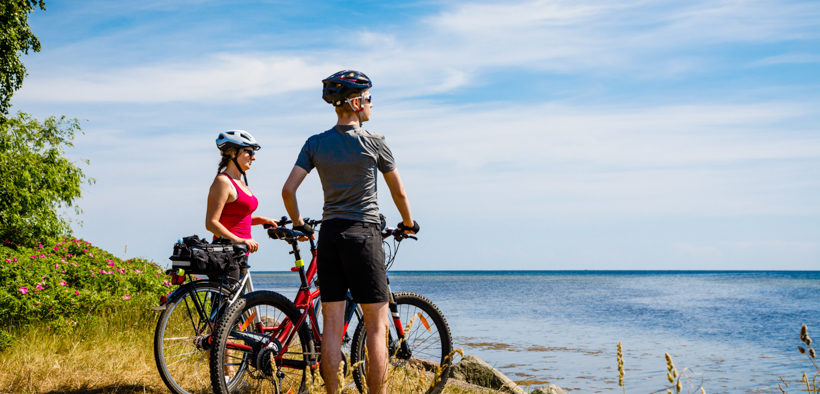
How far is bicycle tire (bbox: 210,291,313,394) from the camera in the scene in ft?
15.2

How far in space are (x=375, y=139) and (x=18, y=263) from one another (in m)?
7.03

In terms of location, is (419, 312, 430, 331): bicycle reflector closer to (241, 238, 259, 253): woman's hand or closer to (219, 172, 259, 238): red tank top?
(241, 238, 259, 253): woman's hand

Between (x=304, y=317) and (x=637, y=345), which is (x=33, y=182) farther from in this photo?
(x=637, y=345)

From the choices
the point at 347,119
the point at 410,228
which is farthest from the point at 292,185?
the point at 410,228

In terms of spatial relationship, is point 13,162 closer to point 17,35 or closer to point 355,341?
point 17,35

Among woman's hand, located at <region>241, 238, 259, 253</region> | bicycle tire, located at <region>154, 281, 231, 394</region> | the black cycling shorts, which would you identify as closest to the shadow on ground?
bicycle tire, located at <region>154, 281, 231, 394</region>

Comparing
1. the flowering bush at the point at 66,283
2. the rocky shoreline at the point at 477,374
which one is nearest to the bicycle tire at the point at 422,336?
the rocky shoreline at the point at 477,374

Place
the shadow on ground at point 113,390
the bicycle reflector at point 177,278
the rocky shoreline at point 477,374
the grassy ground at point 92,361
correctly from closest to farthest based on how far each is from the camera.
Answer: the bicycle reflector at point 177,278 → the shadow on ground at point 113,390 → the grassy ground at point 92,361 → the rocky shoreline at point 477,374

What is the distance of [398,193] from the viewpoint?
4.21m

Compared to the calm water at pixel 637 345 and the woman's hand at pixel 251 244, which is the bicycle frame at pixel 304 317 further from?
the calm water at pixel 637 345

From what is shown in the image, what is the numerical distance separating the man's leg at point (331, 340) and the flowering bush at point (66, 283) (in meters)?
4.83

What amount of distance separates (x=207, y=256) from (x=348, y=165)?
1606 millimetres

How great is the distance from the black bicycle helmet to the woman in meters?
1.42

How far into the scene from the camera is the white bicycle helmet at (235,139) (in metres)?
5.34
